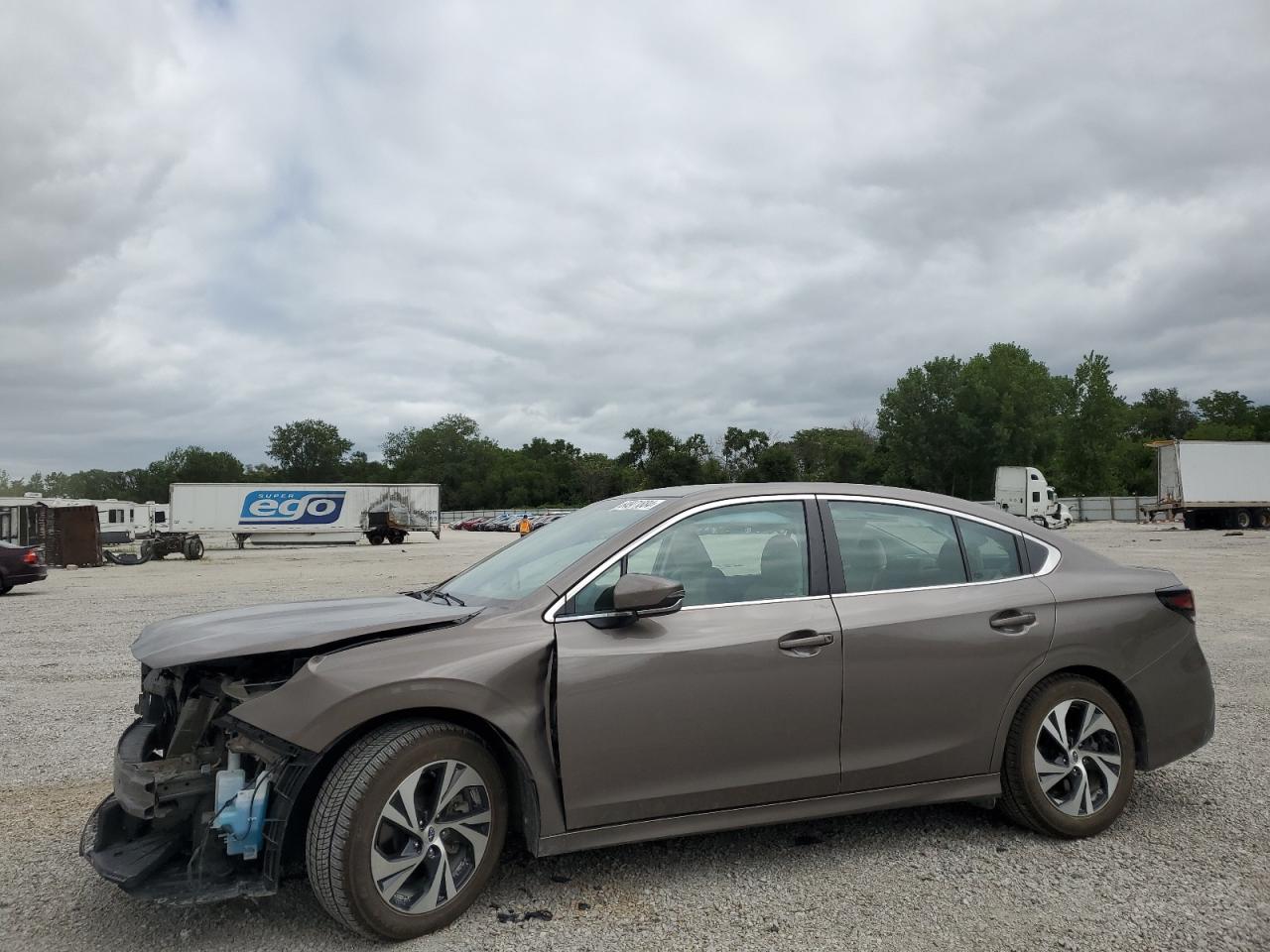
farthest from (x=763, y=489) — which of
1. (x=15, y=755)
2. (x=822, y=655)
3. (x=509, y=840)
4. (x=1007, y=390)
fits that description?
(x=1007, y=390)

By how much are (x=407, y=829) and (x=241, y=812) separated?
53 cm

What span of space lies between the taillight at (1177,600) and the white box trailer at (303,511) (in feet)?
141

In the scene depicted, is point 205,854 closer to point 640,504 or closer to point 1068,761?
point 640,504

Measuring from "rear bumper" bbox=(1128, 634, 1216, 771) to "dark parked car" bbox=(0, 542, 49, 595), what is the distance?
19364 mm

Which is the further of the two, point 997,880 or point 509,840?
point 509,840

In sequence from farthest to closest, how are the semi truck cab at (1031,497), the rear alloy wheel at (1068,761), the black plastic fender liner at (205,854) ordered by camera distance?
the semi truck cab at (1031,497)
the rear alloy wheel at (1068,761)
the black plastic fender liner at (205,854)

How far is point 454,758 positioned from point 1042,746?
2530 mm

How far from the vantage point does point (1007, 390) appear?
7969 centimetres

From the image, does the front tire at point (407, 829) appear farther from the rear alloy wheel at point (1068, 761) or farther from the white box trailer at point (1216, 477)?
the white box trailer at point (1216, 477)

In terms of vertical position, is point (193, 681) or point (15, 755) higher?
point (193, 681)

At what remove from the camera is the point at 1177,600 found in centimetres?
430

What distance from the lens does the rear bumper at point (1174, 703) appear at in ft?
13.6

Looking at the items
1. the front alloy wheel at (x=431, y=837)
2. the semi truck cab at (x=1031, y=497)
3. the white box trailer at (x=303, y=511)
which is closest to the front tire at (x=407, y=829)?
the front alloy wheel at (x=431, y=837)

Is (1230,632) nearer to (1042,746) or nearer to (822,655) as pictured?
(1042,746)
